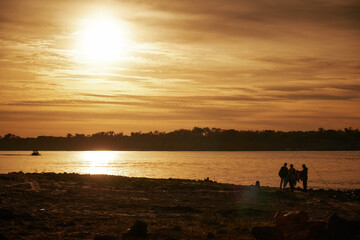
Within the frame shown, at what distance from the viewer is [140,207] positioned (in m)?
22.1

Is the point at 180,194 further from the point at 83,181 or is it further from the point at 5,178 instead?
the point at 5,178

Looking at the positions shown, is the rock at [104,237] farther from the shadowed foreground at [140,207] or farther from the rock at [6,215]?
the rock at [6,215]

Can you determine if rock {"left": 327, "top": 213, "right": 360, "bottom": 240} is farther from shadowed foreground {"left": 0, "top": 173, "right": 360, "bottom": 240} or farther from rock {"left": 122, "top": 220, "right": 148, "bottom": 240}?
rock {"left": 122, "top": 220, "right": 148, "bottom": 240}

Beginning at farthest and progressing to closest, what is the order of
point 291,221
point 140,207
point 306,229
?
point 140,207 → point 291,221 → point 306,229

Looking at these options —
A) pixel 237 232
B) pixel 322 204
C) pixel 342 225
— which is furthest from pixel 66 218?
pixel 322 204

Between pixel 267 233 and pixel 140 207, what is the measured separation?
871 cm

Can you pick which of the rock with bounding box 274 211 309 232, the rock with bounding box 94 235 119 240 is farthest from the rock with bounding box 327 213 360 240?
the rock with bounding box 94 235 119 240

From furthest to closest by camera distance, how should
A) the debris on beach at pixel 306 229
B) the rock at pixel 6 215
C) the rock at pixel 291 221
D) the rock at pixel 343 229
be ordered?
the rock at pixel 6 215, the rock at pixel 291 221, the debris on beach at pixel 306 229, the rock at pixel 343 229

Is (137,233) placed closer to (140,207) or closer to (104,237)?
(104,237)

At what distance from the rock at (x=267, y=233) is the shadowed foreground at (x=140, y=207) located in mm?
1263

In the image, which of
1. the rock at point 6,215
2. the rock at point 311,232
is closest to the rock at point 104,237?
the rock at point 6,215

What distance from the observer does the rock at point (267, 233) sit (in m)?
14.9

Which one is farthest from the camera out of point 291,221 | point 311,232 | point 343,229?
point 291,221

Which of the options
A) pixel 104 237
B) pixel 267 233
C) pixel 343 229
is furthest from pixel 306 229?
pixel 104 237
